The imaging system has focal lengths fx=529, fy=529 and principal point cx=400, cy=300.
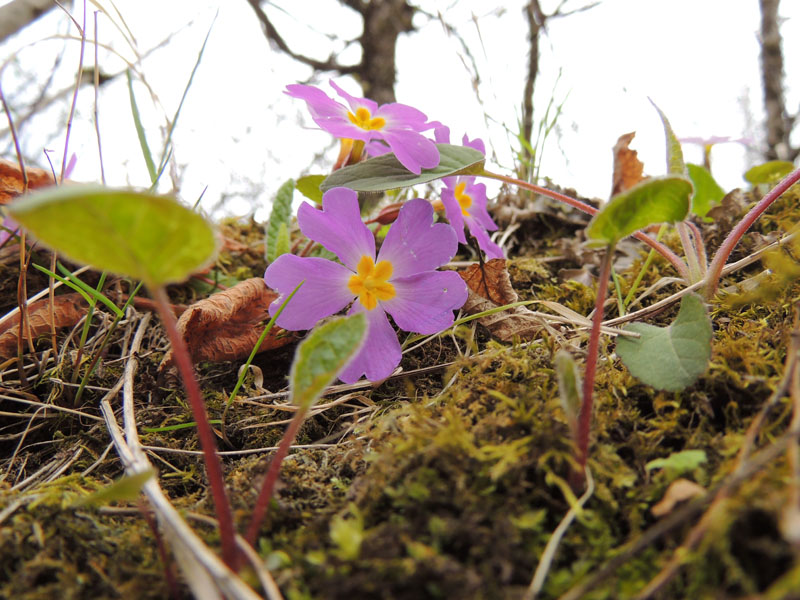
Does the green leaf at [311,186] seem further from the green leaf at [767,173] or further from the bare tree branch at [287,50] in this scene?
the bare tree branch at [287,50]

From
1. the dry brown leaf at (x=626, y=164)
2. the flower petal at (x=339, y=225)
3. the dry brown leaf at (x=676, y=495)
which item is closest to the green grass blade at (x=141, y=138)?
the flower petal at (x=339, y=225)

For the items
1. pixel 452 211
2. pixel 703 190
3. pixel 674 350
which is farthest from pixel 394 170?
pixel 703 190

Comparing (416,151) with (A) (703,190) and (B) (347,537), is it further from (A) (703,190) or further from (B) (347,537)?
(A) (703,190)

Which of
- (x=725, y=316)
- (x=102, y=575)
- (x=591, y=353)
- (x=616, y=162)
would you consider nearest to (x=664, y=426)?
(x=591, y=353)

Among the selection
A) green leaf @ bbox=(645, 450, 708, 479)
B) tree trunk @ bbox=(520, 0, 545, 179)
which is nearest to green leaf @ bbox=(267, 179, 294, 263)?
green leaf @ bbox=(645, 450, 708, 479)

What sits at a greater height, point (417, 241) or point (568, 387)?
point (417, 241)

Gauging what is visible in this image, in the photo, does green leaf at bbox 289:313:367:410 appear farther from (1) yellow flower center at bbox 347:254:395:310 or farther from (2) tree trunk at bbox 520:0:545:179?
(2) tree trunk at bbox 520:0:545:179
